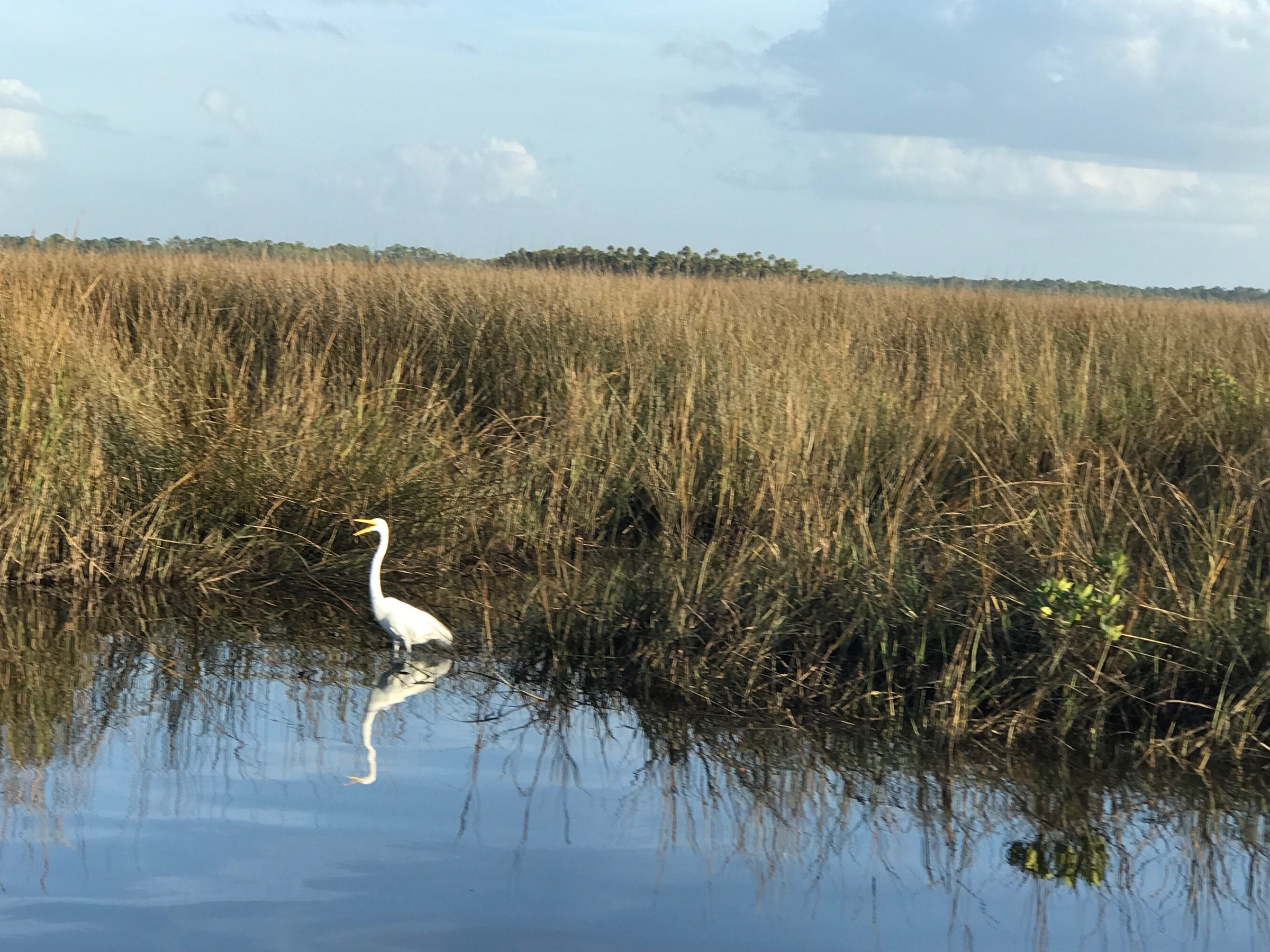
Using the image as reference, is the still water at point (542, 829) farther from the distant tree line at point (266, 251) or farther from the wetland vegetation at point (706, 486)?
the distant tree line at point (266, 251)

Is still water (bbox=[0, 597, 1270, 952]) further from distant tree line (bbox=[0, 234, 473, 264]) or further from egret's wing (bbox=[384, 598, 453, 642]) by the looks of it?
distant tree line (bbox=[0, 234, 473, 264])

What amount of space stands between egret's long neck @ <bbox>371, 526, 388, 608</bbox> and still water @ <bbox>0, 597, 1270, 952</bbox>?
0.38 meters

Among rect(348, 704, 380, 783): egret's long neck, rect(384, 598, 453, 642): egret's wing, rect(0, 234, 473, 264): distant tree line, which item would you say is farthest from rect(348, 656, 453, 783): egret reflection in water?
rect(0, 234, 473, 264): distant tree line

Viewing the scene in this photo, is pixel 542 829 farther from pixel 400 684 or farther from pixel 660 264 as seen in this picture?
pixel 660 264

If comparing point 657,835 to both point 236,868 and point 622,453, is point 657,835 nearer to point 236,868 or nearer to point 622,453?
point 236,868

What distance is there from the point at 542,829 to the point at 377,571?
76.7 inches

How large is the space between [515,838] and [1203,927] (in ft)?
5.71

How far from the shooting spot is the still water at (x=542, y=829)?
3055 millimetres

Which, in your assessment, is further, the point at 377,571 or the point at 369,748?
the point at 377,571

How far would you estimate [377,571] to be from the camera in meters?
5.30

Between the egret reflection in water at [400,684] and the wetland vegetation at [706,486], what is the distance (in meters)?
0.27

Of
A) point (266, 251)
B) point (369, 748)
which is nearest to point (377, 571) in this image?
point (369, 748)

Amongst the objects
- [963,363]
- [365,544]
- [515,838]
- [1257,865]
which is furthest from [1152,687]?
[963,363]

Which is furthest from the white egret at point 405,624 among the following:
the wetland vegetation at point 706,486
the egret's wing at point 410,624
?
the wetland vegetation at point 706,486
